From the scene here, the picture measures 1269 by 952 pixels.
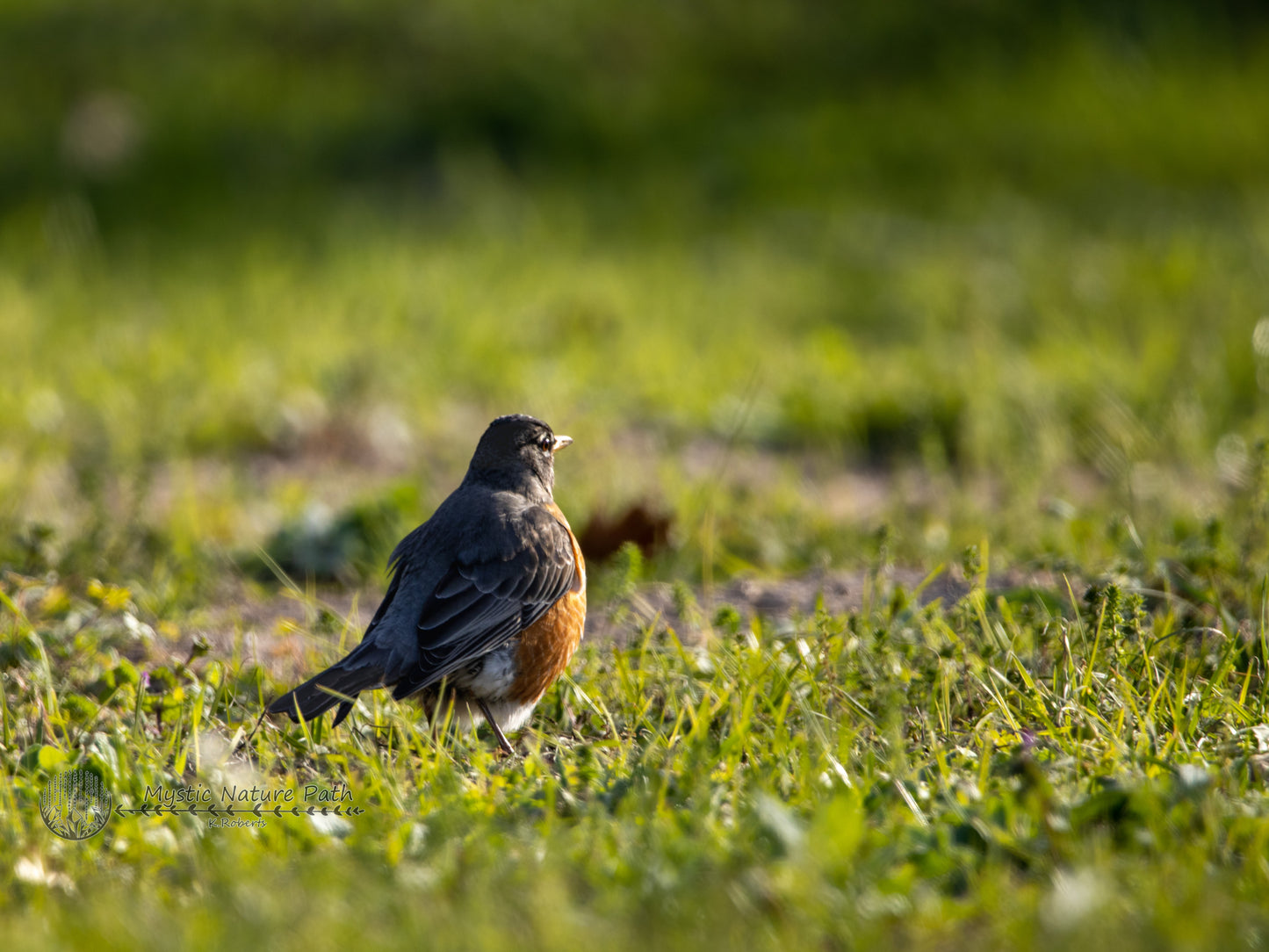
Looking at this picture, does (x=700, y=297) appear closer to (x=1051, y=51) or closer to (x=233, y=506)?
(x=233, y=506)

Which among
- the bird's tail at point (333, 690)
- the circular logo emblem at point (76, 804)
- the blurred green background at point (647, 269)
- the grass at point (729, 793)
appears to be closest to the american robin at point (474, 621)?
the bird's tail at point (333, 690)

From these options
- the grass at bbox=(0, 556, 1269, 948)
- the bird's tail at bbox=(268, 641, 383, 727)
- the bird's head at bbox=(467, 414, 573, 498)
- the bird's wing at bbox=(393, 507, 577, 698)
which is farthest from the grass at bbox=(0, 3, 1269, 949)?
the bird's head at bbox=(467, 414, 573, 498)

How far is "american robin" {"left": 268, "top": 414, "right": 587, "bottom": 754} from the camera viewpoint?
3404mm

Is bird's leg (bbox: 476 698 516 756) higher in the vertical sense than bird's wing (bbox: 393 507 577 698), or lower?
lower

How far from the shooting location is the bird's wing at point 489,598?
3471mm

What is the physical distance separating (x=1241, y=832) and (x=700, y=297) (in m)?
6.81

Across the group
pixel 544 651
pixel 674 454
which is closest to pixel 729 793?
pixel 544 651

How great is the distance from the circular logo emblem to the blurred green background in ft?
4.64

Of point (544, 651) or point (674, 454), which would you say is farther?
point (674, 454)

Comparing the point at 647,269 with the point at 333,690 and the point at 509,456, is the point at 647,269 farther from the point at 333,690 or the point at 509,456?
the point at 333,690

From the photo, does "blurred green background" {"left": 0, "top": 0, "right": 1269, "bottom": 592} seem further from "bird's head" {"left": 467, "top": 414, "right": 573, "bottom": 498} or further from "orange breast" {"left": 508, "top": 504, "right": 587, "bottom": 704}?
"orange breast" {"left": 508, "top": 504, "right": 587, "bottom": 704}

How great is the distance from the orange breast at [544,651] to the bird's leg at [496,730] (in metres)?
0.08

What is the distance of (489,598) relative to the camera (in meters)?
3.64

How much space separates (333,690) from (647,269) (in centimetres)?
672
